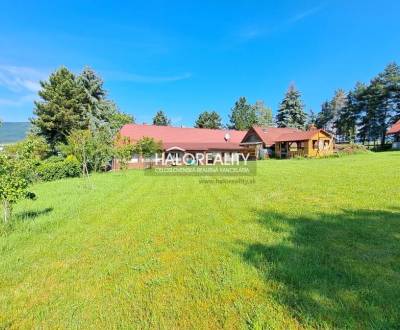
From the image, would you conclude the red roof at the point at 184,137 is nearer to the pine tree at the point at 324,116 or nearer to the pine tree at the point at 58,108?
the pine tree at the point at 58,108

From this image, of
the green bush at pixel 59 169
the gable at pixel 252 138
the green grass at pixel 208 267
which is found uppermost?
the gable at pixel 252 138

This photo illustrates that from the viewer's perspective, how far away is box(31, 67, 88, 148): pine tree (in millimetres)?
26688

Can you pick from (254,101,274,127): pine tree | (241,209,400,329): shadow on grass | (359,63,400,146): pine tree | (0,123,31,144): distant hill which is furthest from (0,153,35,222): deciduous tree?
(254,101,274,127): pine tree

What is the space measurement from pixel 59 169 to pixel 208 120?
40.8 meters

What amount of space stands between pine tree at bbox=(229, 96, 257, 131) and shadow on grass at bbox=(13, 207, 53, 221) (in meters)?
54.1

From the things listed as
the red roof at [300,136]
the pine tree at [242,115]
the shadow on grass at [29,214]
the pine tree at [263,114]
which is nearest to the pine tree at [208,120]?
the pine tree at [242,115]

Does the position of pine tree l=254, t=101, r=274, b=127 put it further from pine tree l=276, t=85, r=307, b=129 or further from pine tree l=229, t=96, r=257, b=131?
pine tree l=276, t=85, r=307, b=129

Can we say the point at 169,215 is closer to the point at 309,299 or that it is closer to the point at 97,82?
the point at 309,299

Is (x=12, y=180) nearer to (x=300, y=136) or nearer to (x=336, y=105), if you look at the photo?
(x=300, y=136)

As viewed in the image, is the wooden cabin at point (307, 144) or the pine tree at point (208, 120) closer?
the wooden cabin at point (307, 144)

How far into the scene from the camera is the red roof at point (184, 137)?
101 ft

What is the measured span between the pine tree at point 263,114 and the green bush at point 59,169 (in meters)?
49.9

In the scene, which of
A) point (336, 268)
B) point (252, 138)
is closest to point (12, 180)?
point (336, 268)

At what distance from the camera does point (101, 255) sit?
4273 millimetres
